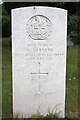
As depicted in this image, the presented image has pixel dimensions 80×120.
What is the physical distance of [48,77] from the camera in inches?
248

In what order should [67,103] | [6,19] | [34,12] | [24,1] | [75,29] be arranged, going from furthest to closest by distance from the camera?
1. [6,19]
2. [75,29]
3. [24,1]
4. [67,103]
5. [34,12]

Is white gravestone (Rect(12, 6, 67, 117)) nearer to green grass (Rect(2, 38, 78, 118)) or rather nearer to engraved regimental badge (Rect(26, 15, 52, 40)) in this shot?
engraved regimental badge (Rect(26, 15, 52, 40))

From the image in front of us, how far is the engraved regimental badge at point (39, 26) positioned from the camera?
617cm

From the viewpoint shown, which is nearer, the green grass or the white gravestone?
the white gravestone

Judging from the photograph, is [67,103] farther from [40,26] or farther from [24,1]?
[24,1]

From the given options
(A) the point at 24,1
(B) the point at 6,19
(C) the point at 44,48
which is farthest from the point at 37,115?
(B) the point at 6,19

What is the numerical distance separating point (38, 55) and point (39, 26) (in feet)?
1.67

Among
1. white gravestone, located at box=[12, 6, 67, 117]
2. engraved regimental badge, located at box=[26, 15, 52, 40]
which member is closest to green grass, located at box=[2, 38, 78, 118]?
white gravestone, located at box=[12, 6, 67, 117]

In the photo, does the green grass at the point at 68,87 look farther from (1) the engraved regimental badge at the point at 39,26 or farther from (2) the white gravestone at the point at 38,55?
(1) the engraved regimental badge at the point at 39,26

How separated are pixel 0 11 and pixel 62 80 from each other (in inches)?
635

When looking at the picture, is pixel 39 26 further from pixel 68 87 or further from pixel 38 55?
pixel 68 87

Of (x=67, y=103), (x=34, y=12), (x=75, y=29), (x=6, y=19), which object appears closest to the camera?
(x=34, y=12)

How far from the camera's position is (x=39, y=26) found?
6234mm

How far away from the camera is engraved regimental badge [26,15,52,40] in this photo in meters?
6.17
